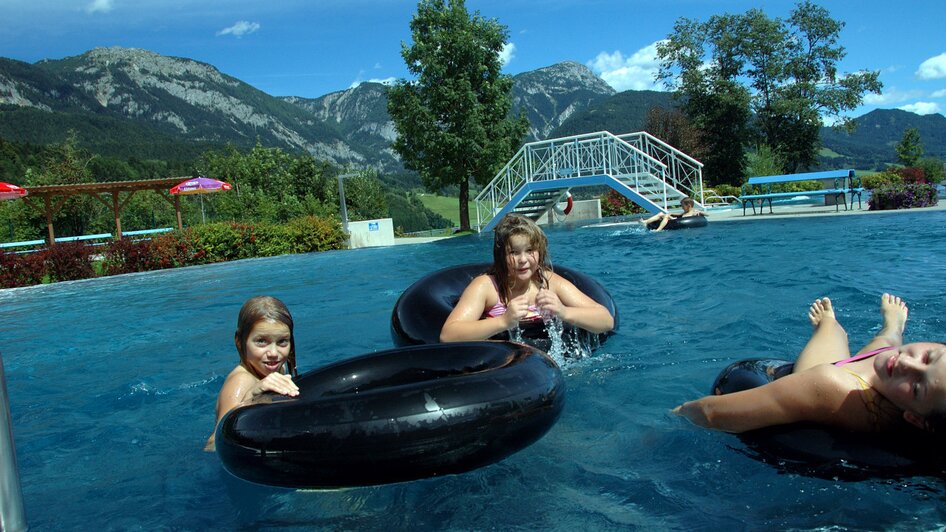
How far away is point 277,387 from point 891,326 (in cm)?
268

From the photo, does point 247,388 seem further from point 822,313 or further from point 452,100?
point 452,100

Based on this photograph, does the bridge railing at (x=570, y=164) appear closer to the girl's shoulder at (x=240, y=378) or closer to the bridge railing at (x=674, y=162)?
the bridge railing at (x=674, y=162)

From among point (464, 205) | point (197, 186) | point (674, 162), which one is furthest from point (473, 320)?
point (464, 205)

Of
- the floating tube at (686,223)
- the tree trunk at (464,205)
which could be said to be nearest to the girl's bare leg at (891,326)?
the floating tube at (686,223)

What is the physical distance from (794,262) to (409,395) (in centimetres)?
796

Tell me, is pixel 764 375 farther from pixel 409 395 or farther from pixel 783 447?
pixel 409 395

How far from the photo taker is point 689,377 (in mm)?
4297

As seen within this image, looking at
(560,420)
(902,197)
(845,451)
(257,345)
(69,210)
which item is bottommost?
(560,420)

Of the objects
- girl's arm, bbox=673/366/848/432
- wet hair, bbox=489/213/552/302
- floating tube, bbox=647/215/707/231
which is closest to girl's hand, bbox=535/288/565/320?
wet hair, bbox=489/213/552/302

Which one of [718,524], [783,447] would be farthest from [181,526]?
[783,447]

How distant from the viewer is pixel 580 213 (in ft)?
82.5

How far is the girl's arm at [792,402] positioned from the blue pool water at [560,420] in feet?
0.60

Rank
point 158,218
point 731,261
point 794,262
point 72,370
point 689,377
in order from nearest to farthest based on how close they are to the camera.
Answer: point 689,377, point 72,370, point 794,262, point 731,261, point 158,218

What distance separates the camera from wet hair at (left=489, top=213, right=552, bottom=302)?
4051mm
